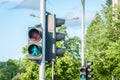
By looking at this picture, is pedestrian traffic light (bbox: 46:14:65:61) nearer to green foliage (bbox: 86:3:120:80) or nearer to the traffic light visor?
the traffic light visor

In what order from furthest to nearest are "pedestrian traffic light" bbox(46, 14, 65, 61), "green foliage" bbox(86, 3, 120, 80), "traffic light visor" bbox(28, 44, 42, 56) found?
"green foliage" bbox(86, 3, 120, 80) → "pedestrian traffic light" bbox(46, 14, 65, 61) → "traffic light visor" bbox(28, 44, 42, 56)

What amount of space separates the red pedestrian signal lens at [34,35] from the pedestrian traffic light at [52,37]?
2.45 feet

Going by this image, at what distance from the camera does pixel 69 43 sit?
70.8 meters

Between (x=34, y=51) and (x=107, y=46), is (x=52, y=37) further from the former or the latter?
(x=107, y=46)

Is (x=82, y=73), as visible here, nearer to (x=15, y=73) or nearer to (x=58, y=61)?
(x=58, y=61)

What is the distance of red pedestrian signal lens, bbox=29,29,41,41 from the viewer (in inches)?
509

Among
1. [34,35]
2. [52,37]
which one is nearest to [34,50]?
[34,35]

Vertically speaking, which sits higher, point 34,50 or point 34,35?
point 34,35

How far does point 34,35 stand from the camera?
13.0 meters

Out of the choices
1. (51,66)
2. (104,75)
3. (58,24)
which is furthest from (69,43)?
(58,24)

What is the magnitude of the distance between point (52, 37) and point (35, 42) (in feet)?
3.18

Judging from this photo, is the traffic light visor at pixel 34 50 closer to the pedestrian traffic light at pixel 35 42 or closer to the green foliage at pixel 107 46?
the pedestrian traffic light at pixel 35 42

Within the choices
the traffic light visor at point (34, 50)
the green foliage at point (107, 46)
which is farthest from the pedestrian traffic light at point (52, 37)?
the green foliage at point (107, 46)

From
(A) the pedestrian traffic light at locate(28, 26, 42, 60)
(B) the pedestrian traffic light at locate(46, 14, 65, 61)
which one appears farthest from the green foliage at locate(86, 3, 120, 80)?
(A) the pedestrian traffic light at locate(28, 26, 42, 60)
